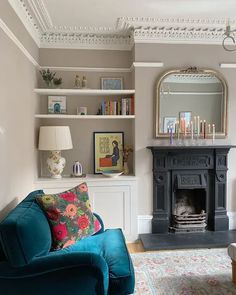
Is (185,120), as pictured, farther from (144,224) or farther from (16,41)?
(16,41)

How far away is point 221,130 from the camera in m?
4.11

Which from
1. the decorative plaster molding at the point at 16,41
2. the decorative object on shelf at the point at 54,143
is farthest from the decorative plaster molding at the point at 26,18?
the decorative object on shelf at the point at 54,143

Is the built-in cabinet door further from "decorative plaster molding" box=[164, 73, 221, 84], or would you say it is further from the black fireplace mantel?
"decorative plaster molding" box=[164, 73, 221, 84]

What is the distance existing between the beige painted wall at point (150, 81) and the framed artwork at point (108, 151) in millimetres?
351

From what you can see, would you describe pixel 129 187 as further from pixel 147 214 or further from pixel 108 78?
pixel 108 78

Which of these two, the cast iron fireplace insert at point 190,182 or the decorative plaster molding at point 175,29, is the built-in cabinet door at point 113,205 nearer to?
the cast iron fireplace insert at point 190,182

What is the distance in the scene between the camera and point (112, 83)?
4.25 meters

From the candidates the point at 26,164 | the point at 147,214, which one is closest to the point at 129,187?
the point at 147,214

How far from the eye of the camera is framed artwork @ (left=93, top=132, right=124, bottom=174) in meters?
4.22

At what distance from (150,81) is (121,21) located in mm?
854

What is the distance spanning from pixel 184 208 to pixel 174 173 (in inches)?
21.8

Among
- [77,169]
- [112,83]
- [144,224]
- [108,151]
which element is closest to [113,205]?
[144,224]

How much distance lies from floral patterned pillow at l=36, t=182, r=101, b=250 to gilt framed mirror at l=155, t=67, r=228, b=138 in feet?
5.90

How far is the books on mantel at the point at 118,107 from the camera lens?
4.07 m
